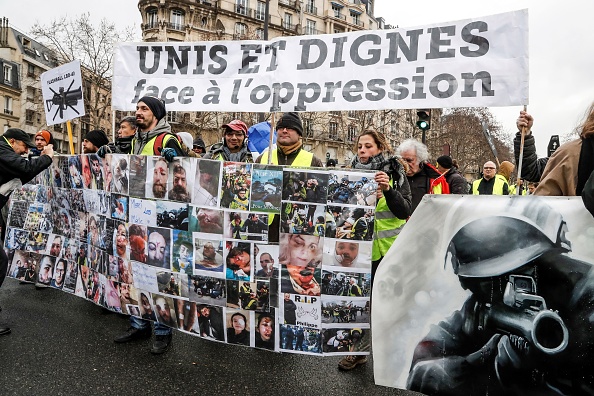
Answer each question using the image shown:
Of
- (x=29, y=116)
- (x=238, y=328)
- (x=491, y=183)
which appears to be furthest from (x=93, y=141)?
(x=29, y=116)

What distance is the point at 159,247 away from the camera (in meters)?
3.12

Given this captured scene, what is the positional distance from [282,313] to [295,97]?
175 cm

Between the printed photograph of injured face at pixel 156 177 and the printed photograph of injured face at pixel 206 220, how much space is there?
0.35 meters

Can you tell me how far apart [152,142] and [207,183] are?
35.2 inches

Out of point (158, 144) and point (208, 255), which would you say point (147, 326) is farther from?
point (158, 144)

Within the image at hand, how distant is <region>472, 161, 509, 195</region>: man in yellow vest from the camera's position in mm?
6881

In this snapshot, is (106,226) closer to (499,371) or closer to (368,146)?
(368,146)

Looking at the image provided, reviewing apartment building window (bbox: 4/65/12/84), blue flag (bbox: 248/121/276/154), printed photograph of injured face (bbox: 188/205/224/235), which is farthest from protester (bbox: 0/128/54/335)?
apartment building window (bbox: 4/65/12/84)

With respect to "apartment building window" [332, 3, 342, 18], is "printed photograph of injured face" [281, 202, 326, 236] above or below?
below

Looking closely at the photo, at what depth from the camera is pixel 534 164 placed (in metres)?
2.76

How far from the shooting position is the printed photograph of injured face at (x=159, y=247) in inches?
121

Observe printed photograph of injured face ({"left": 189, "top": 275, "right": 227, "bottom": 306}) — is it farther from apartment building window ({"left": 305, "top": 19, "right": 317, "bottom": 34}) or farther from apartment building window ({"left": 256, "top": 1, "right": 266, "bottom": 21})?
apartment building window ({"left": 305, "top": 19, "right": 317, "bottom": 34})

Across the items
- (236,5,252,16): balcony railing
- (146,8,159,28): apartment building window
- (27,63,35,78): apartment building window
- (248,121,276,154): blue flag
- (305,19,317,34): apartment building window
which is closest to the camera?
(248,121,276,154): blue flag

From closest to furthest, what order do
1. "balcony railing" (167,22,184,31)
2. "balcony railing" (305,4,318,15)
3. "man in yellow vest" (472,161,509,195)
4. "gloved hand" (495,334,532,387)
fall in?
"gloved hand" (495,334,532,387) → "man in yellow vest" (472,161,509,195) → "balcony railing" (167,22,184,31) → "balcony railing" (305,4,318,15)
